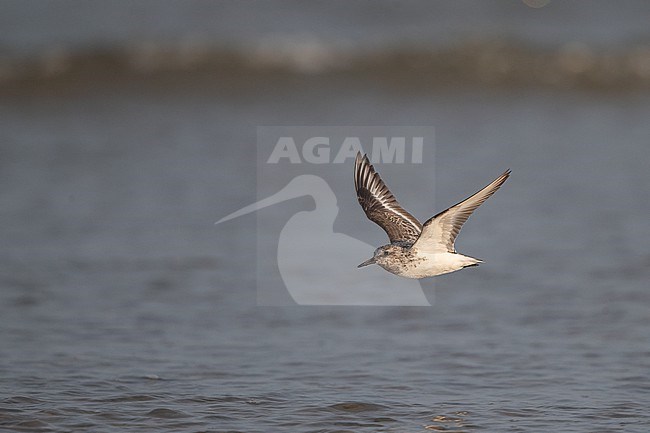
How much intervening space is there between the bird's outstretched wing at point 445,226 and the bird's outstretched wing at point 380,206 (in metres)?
0.51

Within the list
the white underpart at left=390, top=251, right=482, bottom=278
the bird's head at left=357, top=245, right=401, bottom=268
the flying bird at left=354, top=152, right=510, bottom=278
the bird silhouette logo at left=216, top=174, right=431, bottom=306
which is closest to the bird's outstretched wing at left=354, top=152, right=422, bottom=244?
the flying bird at left=354, top=152, right=510, bottom=278

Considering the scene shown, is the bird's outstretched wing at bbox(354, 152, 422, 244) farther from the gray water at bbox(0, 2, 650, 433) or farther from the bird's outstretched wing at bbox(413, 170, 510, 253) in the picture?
the gray water at bbox(0, 2, 650, 433)

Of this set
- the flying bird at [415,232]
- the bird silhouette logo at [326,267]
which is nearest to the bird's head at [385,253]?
the flying bird at [415,232]

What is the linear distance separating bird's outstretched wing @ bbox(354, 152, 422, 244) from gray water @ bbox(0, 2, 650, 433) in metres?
0.72

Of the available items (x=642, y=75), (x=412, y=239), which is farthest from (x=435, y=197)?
(x=642, y=75)

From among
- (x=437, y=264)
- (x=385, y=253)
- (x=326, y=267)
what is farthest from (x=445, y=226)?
(x=326, y=267)

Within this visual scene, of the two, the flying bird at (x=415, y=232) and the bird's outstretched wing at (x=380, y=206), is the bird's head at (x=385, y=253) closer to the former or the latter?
the flying bird at (x=415, y=232)

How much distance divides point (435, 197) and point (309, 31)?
6.30 meters

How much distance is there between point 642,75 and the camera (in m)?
13.0

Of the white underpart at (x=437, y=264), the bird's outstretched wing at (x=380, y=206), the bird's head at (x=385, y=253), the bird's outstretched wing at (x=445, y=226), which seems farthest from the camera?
the bird's outstretched wing at (x=380, y=206)

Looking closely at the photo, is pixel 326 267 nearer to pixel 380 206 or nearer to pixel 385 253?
pixel 380 206

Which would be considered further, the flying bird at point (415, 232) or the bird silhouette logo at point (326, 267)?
the bird silhouette logo at point (326, 267)

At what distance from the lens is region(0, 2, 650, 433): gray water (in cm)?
512

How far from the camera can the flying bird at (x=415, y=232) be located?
4.88 meters
